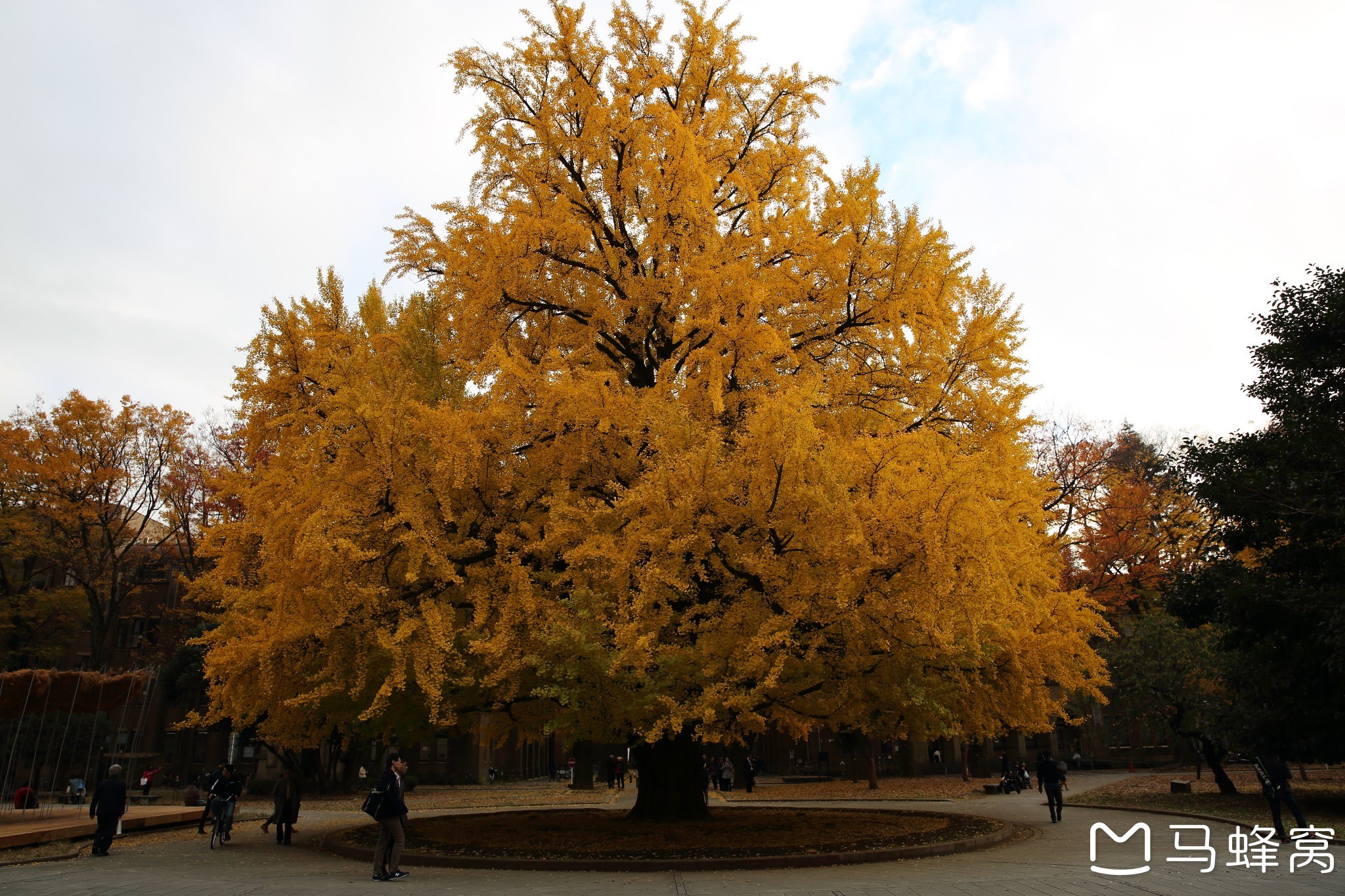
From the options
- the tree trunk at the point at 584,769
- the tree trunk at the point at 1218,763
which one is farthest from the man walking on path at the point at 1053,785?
the tree trunk at the point at 584,769

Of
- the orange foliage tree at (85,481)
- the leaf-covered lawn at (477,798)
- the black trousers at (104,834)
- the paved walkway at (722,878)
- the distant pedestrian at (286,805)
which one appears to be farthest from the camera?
the orange foliage tree at (85,481)

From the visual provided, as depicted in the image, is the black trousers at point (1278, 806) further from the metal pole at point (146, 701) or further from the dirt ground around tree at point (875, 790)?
the metal pole at point (146, 701)

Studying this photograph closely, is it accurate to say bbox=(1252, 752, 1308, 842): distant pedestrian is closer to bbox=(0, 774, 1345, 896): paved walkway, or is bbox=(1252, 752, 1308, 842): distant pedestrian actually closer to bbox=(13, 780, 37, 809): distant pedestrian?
bbox=(0, 774, 1345, 896): paved walkway

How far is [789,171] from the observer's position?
14.7 metres

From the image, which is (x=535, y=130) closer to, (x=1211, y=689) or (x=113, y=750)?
(x=1211, y=689)

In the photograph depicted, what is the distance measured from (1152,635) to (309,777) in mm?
28364

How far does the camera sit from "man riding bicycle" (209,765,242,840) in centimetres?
1473

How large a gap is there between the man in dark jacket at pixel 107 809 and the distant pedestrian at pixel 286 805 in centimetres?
248

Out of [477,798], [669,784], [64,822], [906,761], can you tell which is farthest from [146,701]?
[906,761]

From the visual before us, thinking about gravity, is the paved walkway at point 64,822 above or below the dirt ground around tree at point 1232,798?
below

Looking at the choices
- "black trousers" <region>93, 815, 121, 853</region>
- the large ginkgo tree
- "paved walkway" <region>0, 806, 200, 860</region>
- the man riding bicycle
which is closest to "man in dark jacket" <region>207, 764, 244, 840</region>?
the man riding bicycle

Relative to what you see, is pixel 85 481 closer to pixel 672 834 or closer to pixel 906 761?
pixel 672 834

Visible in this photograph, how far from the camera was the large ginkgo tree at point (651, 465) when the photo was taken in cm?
973

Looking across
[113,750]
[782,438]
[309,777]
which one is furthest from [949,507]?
[113,750]
